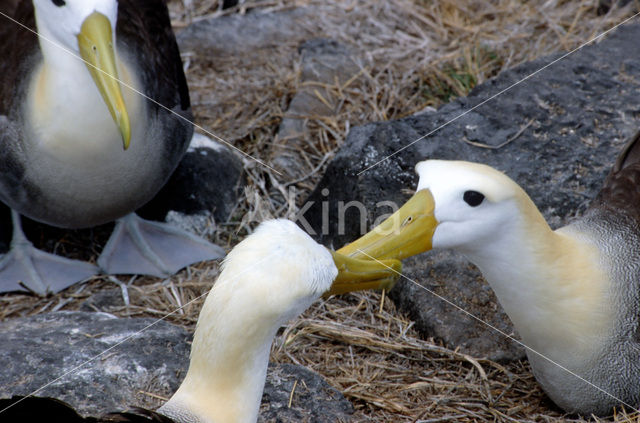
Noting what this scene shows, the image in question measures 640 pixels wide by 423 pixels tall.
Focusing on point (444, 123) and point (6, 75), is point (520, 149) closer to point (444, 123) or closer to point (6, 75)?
point (444, 123)

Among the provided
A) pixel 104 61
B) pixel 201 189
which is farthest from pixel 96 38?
pixel 201 189

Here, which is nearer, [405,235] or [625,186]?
[405,235]

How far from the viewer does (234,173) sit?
5.07 meters

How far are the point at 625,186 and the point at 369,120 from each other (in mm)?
2067

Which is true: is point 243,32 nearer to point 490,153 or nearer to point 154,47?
point 154,47

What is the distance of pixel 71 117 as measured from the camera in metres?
3.89

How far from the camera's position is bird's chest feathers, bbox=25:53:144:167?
3863mm

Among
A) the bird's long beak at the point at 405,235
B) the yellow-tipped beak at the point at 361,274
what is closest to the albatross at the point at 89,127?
the bird's long beak at the point at 405,235

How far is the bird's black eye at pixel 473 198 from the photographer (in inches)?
120

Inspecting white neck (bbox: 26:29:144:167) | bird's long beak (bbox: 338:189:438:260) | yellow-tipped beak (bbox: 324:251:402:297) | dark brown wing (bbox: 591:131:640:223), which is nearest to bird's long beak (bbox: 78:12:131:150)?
white neck (bbox: 26:29:144:167)

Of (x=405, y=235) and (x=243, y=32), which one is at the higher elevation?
(x=405, y=235)

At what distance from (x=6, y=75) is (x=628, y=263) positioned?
3.01 metres

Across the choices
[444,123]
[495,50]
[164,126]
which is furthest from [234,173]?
[495,50]

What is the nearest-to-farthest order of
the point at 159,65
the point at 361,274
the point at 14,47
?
the point at 361,274, the point at 14,47, the point at 159,65
